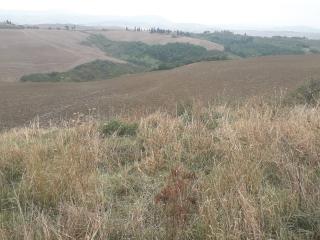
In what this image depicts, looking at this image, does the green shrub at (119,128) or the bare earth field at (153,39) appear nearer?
the green shrub at (119,128)

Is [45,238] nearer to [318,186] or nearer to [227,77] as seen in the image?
[318,186]

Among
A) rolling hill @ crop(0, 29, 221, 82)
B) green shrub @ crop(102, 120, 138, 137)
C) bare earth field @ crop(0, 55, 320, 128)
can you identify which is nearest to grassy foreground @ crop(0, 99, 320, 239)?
green shrub @ crop(102, 120, 138, 137)

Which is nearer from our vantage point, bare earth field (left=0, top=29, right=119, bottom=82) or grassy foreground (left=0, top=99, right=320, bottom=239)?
grassy foreground (left=0, top=99, right=320, bottom=239)

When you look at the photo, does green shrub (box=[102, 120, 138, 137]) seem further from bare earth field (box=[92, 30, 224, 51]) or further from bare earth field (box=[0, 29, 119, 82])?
bare earth field (box=[92, 30, 224, 51])

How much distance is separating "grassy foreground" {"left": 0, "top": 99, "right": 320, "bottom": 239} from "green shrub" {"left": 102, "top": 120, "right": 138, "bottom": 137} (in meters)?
0.85

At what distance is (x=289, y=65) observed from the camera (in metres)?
45.8

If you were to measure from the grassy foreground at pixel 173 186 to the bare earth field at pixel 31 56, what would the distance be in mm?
63511

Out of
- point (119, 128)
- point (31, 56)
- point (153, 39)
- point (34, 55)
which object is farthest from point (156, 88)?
point (153, 39)

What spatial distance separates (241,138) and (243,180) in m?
1.42

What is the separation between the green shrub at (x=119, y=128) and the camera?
20.3ft

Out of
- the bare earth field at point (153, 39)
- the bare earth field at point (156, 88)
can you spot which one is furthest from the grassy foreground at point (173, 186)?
the bare earth field at point (153, 39)

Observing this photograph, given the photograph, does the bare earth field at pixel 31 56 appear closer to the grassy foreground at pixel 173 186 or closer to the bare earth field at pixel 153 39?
the bare earth field at pixel 153 39

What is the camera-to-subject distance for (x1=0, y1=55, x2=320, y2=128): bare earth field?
3303 centimetres

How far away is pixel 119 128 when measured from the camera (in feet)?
20.2
